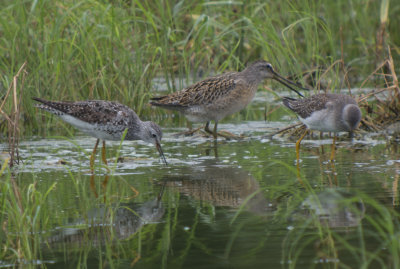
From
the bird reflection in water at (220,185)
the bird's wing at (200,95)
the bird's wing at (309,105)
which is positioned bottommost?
the bird reflection in water at (220,185)

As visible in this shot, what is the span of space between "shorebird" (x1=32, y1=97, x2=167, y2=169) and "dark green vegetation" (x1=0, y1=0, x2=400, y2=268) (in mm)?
337

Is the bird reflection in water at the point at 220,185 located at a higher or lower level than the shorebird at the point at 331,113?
lower

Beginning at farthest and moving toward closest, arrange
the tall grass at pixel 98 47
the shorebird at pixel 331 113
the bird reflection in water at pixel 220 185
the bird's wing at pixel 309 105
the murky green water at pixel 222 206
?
the tall grass at pixel 98 47, the bird's wing at pixel 309 105, the shorebird at pixel 331 113, the bird reflection in water at pixel 220 185, the murky green water at pixel 222 206

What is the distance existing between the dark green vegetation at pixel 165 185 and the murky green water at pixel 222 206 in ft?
0.05

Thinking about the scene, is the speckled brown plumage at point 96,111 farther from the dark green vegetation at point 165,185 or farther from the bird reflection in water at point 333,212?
the bird reflection in water at point 333,212

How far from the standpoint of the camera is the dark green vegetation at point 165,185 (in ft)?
15.6

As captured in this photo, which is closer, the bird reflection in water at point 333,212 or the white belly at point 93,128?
the bird reflection in water at point 333,212

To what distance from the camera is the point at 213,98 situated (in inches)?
390

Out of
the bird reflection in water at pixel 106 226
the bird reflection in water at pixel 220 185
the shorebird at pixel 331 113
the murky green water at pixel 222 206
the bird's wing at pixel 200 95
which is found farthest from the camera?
the bird's wing at pixel 200 95

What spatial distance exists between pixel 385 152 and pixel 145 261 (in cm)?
453

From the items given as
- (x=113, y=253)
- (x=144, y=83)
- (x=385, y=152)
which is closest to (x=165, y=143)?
(x=144, y=83)

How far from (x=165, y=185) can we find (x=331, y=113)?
2193mm

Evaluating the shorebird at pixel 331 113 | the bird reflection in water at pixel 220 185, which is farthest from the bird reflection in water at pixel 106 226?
the shorebird at pixel 331 113

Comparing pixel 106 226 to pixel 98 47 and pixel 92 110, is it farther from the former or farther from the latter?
pixel 98 47
